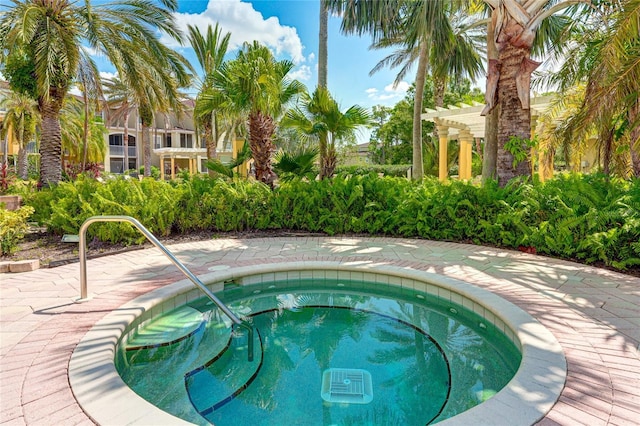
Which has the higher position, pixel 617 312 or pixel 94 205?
pixel 94 205

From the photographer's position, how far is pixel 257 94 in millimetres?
9148

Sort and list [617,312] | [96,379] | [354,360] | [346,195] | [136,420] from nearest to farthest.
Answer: [136,420]
[96,379]
[354,360]
[617,312]
[346,195]

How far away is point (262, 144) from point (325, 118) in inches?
67.5

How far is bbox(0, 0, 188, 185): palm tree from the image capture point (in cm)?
873

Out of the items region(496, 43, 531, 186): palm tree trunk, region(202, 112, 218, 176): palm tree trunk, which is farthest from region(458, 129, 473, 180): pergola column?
region(202, 112, 218, 176): palm tree trunk

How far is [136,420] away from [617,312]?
14.3 ft

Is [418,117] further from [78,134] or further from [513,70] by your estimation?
[78,134]

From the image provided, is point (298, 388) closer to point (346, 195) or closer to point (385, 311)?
point (385, 311)

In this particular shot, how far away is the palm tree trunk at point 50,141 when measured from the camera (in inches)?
375

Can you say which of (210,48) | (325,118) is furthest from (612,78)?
(210,48)

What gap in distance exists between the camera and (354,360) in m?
3.59

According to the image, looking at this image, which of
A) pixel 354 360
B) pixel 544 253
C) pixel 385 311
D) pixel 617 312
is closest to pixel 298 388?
pixel 354 360

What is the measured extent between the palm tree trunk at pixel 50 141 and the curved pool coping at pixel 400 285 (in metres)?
7.19

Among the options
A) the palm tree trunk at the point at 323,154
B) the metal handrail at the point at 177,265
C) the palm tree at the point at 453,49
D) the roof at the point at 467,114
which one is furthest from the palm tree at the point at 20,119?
the metal handrail at the point at 177,265
